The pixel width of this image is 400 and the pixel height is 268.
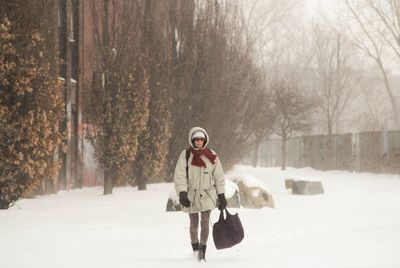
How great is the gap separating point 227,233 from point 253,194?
6.71 meters

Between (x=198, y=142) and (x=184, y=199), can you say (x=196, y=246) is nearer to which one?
(x=184, y=199)

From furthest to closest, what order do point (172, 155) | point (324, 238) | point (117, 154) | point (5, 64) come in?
point (172, 155)
point (117, 154)
point (5, 64)
point (324, 238)

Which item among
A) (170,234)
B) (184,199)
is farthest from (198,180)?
(170,234)

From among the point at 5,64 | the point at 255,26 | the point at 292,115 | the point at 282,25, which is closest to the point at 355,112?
the point at 282,25

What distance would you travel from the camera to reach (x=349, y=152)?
32.2 m

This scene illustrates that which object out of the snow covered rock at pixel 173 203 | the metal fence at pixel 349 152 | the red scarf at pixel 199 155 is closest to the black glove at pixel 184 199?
the red scarf at pixel 199 155

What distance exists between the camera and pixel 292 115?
37594 mm

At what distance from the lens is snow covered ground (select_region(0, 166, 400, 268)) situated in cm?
737

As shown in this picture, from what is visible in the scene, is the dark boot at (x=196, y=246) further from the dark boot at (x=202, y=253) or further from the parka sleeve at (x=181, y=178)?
the parka sleeve at (x=181, y=178)

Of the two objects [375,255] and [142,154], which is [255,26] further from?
[375,255]

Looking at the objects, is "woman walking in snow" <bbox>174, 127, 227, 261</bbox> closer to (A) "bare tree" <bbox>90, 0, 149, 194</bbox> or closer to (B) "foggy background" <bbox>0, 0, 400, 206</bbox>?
(B) "foggy background" <bbox>0, 0, 400, 206</bbox>

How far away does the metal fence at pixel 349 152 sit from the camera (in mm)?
28578

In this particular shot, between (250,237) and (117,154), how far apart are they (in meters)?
7.80

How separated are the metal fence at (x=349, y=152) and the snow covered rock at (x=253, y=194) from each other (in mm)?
14966
